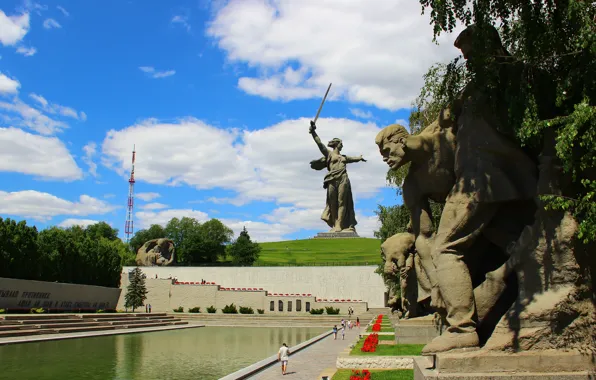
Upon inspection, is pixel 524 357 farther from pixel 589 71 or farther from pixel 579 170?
pixel 589 71

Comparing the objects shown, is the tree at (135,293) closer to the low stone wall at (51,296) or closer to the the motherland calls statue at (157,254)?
the low stone wall at (51,296)

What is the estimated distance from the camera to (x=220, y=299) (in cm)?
5069

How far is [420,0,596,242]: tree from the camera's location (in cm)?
543

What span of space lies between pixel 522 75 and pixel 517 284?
2.30 meters

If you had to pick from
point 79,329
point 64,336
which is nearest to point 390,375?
point 64,336

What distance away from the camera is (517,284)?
5875 mm

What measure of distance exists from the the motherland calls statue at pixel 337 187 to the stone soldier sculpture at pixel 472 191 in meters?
64.9

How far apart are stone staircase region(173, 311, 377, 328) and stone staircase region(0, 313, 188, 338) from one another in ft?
17.1

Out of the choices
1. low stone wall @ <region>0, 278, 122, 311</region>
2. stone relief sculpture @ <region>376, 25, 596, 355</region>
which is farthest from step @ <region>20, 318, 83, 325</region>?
stone relief sculpture @ <region>376, 25, 596, 355</region>

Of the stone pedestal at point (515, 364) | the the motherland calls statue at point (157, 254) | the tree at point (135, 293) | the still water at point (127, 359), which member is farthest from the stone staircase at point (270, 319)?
the stone pedestal at point (515, 364)

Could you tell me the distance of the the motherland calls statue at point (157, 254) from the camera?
61.8m

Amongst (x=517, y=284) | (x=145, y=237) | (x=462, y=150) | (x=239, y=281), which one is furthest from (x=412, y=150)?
(x=145, y=237)

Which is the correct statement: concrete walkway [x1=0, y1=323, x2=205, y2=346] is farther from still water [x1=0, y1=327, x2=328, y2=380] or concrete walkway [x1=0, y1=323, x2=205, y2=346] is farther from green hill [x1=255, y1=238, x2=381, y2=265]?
green hill [x1=255, y1=238, x2=381, y2=265]

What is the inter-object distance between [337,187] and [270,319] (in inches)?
1282
